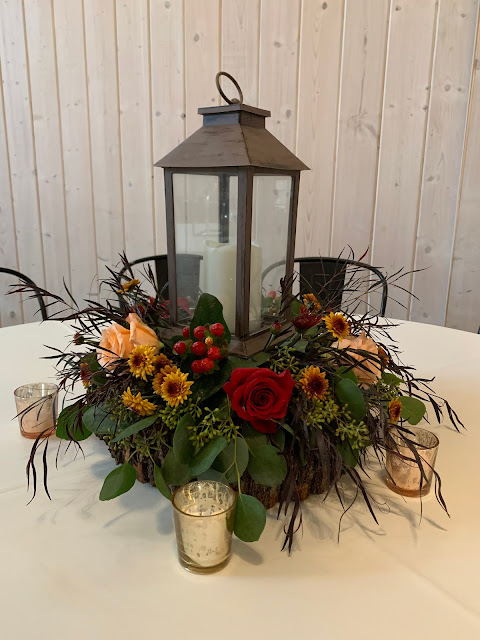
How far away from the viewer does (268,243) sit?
0.81m

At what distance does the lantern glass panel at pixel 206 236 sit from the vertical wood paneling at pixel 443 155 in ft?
5.22

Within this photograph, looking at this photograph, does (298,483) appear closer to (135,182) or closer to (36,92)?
(135,182)

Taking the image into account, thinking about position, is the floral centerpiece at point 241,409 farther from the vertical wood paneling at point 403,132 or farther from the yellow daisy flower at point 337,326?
the vertical wood paneling at point 403,132

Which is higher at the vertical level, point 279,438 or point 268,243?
point 268,243

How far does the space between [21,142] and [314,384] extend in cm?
249

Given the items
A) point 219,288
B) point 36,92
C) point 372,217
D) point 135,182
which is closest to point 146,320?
point 219,288

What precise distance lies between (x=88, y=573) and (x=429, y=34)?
7.38ft

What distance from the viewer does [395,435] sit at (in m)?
0.77

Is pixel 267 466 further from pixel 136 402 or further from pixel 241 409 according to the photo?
pixel 136 402

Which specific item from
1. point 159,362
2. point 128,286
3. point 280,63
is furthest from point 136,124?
point 159,362

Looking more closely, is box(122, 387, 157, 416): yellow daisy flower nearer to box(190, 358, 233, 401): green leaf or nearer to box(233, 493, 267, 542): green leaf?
box(190, 358, 233, 401): green leaf

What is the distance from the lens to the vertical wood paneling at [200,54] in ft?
7.64

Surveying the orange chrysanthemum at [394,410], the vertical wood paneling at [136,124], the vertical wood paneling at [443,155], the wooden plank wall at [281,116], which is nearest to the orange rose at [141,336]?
the orange chrysanthemum at [394,410]

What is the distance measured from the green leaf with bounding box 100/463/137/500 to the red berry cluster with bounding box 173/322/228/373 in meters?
0.16
